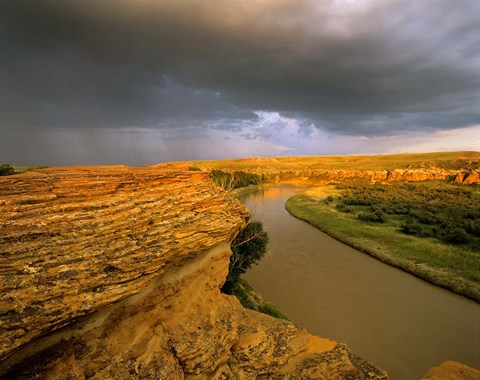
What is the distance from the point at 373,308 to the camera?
752 inches

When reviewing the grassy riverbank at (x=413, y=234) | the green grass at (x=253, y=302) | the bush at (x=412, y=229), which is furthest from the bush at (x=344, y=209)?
the green grass at (x=253, y=302)

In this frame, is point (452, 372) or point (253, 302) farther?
point (253, 302)

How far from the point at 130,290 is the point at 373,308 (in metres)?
17.3

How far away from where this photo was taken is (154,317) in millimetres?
8477

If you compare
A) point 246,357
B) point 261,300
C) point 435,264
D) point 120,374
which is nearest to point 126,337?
point 120,374

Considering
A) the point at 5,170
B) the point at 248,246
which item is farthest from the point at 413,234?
the point at 5,170

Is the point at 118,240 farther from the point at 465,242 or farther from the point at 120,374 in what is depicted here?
the point at 465,242

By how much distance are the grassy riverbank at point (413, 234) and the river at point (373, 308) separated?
1503mm

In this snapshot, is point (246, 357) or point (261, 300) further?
point (261, 300)

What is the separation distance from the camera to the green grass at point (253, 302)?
16.8 meters

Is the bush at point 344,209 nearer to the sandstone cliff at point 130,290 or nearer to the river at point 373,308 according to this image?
the river at point 373,308

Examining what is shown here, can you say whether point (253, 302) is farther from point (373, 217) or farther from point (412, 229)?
point (373, 217)

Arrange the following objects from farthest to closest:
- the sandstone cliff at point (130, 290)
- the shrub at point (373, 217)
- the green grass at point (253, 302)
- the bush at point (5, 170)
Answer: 1. the shrub at point (373, 217)
2. the green grass at point (253, 302)
3. the bush at point (5, 170)
4. the sandstone cliff at point (130, 290)

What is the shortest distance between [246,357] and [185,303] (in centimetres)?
269
